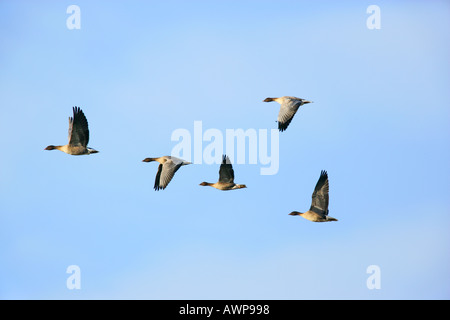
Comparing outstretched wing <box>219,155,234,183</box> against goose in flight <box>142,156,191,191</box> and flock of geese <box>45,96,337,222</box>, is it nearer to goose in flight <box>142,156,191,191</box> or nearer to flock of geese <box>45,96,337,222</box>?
flock of geese <box>45,96,337,222</box>

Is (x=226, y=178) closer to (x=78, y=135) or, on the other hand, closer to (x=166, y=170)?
(x=166, y=170)

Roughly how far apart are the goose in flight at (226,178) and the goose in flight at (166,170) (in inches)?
44.9

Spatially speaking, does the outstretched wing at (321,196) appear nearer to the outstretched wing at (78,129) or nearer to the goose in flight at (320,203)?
the goose in flight at (320,203)

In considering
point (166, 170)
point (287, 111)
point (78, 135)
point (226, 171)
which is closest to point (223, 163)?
point (226, 171)

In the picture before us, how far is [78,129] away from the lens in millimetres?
21781

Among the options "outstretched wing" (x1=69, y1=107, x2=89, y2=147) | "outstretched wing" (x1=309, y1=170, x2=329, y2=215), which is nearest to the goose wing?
"outstretched wing" (x1=69, y1=107, x2=89, y2=147)

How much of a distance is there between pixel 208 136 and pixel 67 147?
13.6 ft

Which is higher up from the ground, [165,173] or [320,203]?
[165,173]

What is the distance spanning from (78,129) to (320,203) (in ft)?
23.2

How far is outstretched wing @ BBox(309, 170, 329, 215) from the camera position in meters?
21.1

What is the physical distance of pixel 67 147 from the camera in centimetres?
2259
